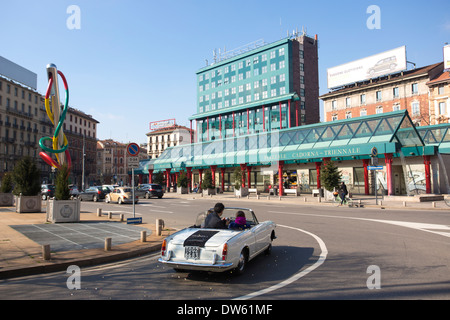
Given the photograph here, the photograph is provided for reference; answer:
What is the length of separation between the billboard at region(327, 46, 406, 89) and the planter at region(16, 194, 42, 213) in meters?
56.1

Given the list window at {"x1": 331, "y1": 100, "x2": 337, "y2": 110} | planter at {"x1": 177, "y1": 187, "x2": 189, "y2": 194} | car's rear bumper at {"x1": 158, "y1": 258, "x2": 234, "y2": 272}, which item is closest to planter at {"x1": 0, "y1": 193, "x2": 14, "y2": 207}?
car's rear bumper at {"x1": 158, "y1": 258, "x2": 234, "y2": 272}

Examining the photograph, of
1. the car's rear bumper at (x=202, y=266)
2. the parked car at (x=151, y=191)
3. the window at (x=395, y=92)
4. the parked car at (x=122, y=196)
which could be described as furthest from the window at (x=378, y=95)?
the car's rear bumper at (x=202, y=266)

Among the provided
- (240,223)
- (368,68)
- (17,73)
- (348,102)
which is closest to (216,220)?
(240,223)

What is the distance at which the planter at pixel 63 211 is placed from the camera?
13.8 m

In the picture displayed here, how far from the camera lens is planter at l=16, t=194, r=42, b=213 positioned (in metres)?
17.9

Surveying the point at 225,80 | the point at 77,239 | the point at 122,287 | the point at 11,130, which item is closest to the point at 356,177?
the point at 77,239

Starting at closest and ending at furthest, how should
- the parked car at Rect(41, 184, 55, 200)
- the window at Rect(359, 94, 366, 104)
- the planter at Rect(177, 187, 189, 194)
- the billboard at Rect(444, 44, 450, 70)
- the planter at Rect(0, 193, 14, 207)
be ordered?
the planter at Rect(0, 193, 14, 207)
the parked car at Rect(41, 184, 55, 200)
the planter at Rect(177, 187, 189, 194)
the billboard at Rect(444, 44, 450, 70)
the window at Rect(359, 94, 366, 104)

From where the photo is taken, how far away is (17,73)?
2734 inches

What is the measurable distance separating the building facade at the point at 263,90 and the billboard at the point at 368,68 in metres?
3.78

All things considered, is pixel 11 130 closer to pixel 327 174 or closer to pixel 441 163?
pixel 327 174

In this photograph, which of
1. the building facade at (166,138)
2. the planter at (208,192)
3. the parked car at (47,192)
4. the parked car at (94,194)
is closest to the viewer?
the parked car at (94,194)

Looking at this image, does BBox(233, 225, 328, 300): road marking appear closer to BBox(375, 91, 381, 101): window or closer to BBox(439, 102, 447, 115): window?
BBox(439, 102, 447, 115): window

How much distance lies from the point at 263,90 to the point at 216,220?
188 feet

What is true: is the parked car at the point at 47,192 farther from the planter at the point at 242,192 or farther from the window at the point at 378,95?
the window at the point at 378,95
